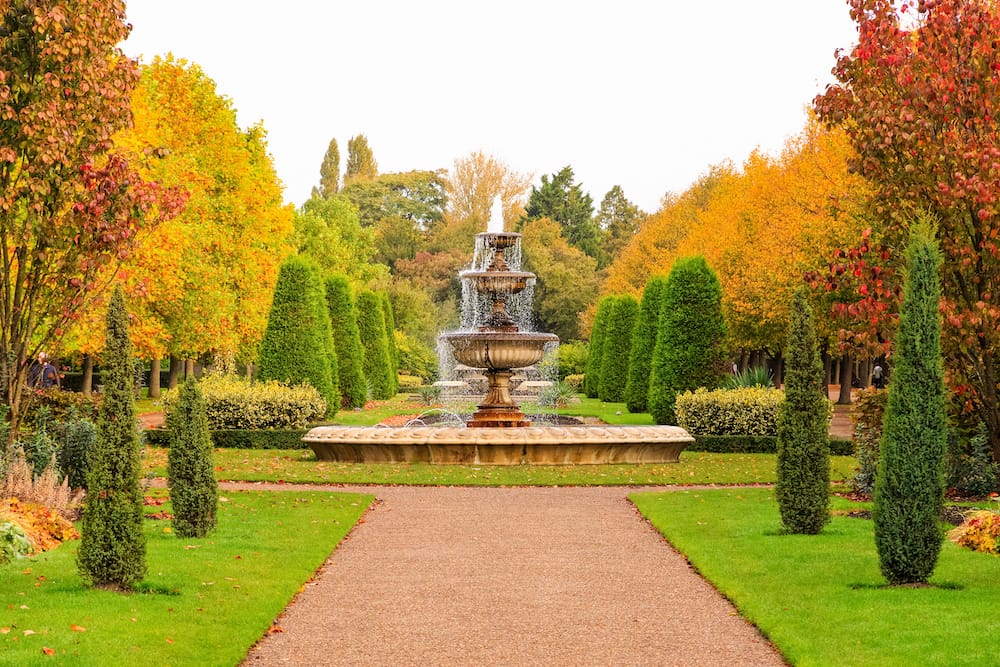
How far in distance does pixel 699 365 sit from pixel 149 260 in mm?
12331

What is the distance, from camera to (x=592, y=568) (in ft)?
30.9

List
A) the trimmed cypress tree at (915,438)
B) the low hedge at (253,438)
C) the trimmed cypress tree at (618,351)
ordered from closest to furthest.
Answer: the trimmed cypress tree at (915,438) → the low hedge at (253,438) → the trimmed cypress tree at (618,351)

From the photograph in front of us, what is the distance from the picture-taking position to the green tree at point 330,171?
89.1 metres

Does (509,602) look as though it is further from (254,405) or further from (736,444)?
(254,405)

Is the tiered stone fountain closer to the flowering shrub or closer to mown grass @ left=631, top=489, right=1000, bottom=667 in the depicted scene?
mown grass @ left=631, top=489, right=1000, bottom=667

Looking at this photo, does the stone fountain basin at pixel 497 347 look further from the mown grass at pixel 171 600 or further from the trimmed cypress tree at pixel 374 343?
the trimmed cypress tree at pixel 374 343

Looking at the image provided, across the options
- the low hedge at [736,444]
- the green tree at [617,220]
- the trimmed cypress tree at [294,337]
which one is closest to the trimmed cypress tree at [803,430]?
the low hedge at [736,444]

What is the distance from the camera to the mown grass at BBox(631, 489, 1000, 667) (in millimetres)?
6621

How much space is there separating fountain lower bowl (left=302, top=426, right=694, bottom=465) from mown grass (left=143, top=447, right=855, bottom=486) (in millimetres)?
260

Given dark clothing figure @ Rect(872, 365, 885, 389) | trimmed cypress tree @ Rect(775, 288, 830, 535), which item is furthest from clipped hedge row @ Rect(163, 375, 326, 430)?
dark clothing figure @ Rect(872, 365, 885, 389)

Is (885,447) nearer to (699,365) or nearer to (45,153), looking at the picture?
(45,153)

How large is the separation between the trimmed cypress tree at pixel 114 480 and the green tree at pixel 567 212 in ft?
229

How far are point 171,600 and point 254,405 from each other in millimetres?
14538

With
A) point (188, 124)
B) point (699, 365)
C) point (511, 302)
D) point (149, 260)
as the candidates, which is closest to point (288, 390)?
point (149, 260)
